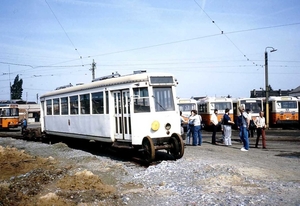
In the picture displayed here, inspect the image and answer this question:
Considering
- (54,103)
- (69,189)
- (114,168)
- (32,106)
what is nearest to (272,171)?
(114,168)

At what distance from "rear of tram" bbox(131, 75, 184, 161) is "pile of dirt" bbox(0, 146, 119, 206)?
2666 millimetres

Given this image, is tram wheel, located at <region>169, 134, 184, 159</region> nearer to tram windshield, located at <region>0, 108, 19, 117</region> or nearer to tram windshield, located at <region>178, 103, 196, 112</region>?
tram windshield, located at <region>178, 103, 196, 112</region>

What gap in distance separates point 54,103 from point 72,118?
10.0ft

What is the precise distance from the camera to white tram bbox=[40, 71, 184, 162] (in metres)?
11.1

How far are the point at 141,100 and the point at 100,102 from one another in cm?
256

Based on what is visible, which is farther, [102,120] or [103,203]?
[102,120]

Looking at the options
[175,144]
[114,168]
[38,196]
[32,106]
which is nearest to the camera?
[38,196]

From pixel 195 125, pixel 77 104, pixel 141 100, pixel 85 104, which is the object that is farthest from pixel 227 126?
pixel 77 104

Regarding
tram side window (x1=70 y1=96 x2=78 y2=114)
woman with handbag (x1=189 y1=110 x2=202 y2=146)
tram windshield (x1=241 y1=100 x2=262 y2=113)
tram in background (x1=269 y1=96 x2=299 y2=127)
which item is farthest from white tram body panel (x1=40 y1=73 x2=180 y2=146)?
tram in background (x1=269 y1=96 x2=299 y2=127)

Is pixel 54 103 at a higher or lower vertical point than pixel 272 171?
higher

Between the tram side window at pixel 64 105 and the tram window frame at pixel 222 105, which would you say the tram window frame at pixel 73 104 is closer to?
the tram side window at pixel 64 105

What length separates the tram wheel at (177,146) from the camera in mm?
10930

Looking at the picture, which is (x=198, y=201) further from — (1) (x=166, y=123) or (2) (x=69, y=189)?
(1) (x=166, y=123)

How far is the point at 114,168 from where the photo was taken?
10352mm
